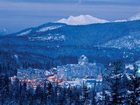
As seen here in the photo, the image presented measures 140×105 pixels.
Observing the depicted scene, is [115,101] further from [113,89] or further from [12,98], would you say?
[12,98]

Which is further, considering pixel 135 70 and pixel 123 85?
pixel 123 85

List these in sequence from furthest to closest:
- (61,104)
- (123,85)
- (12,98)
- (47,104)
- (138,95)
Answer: (12,98)
(47,104)
(61,104)
(123,85)
(138,95)

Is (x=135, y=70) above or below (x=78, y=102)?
above

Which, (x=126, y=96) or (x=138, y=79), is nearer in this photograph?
(x=138, y=79)

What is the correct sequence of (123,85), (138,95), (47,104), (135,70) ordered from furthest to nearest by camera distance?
(47,104), (123,85), (135,70), (138,95)

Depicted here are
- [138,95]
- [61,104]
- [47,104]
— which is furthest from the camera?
[47,104]

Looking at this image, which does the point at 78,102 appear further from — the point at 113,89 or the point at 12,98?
the point at 113,89

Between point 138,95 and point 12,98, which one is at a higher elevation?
point 138,95

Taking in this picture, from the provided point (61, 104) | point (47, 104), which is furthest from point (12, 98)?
point (61, 104)

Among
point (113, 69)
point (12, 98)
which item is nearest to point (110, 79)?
point (113, 69)
